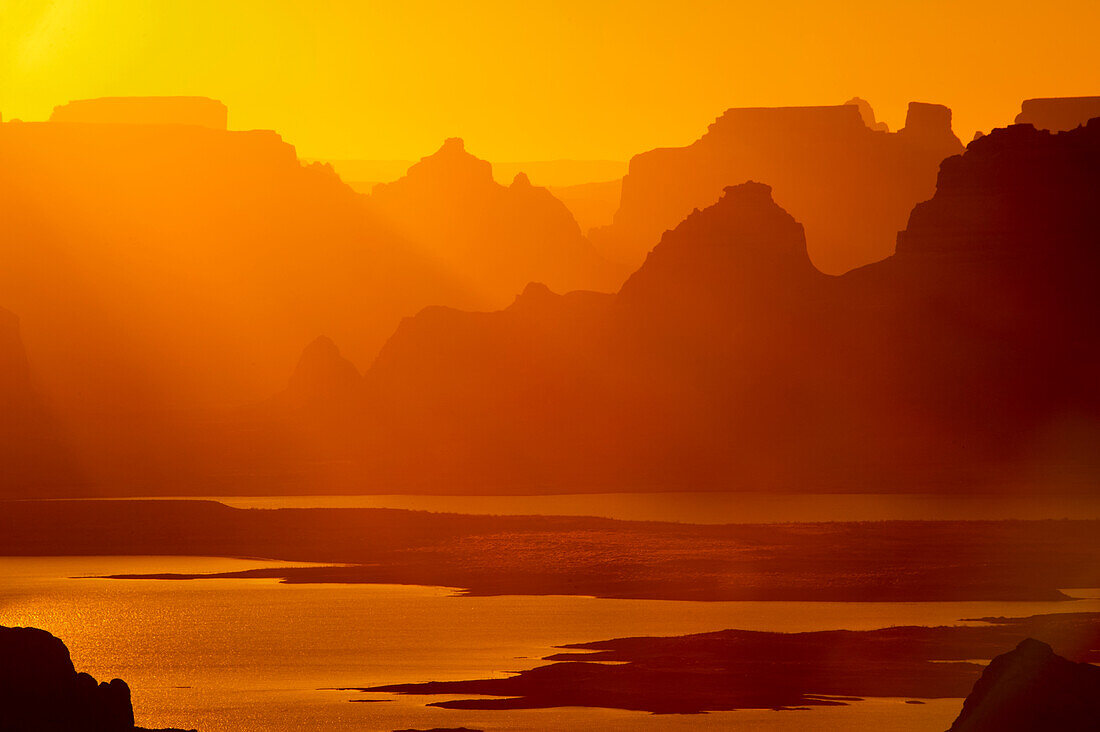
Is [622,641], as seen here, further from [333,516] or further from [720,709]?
[333,516]

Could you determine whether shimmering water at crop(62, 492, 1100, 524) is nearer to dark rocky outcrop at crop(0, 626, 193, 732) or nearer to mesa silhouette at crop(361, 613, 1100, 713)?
mesa silhouette at crop(361, 613, 1100, 713)

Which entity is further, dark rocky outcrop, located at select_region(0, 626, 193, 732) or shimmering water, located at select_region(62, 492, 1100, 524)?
shimmering water, located at select_region(62, 492, 1100, 524)

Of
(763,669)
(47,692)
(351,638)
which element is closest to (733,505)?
(351,638)

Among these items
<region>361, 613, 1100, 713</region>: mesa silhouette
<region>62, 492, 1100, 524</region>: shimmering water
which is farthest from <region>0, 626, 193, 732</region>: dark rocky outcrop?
<region>62, 492, 1100, 524</region>: shimmering water

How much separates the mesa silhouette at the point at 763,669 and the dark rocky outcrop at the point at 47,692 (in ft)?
53.6

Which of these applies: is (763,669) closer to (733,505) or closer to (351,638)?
(351,638)

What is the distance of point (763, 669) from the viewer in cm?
6269

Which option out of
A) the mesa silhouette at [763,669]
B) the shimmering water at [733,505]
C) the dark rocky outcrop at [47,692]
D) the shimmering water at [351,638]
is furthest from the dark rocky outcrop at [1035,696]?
the shimmering water at [733,505]

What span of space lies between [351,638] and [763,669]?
717 inches

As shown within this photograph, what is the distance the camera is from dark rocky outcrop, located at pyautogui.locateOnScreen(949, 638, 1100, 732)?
1594 inches

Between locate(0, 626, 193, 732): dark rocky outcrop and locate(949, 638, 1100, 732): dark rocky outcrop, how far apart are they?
16.9 m

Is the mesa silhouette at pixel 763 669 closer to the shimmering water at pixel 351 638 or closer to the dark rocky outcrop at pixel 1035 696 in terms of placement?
the shimmering water at pixel 351 638

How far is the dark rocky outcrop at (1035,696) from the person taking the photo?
40.5 metres

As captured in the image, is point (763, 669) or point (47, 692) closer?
point (47, 692)
